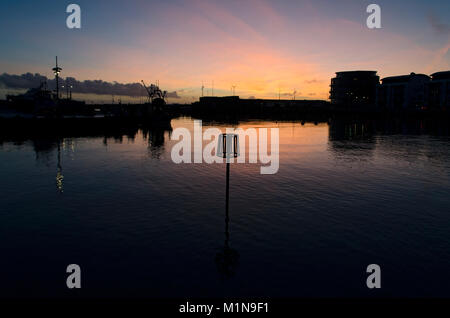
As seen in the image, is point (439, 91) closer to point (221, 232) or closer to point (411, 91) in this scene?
point (411, 91)

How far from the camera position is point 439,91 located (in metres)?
172

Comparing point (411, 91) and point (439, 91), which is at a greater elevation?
point (411, 91)

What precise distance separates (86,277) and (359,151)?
55278 mm

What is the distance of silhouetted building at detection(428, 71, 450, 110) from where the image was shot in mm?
166375

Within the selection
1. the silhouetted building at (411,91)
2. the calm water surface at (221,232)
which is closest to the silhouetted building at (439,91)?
the silhouetted building at (411,91)

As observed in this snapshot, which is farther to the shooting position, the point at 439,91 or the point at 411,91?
the point at 411,91

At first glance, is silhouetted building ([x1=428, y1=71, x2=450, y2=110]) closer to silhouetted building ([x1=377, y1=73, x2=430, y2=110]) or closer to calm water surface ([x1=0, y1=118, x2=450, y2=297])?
silhouetted building ([x1=377, y1=73, x2=430, y2=110])

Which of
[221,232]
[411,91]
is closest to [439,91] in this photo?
[411,91]

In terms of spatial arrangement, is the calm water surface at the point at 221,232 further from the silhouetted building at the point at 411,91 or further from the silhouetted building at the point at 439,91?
the silhouetted building at the point at 411,91

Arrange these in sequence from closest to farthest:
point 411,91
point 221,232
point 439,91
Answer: point 221,232 < point 439,91 < point 411,91

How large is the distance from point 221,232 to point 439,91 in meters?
205

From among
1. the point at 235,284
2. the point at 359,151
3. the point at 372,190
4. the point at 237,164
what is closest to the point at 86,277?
the point at 235,284

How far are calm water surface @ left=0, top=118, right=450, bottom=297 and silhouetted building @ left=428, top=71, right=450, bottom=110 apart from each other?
554 ft

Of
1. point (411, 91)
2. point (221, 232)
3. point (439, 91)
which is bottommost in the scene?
point (221, 232)
